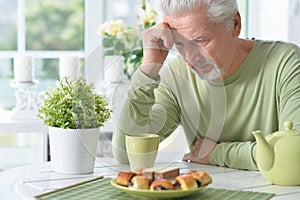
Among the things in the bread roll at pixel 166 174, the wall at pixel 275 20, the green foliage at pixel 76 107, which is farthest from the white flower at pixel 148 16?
the bread roll at pixel 166 174

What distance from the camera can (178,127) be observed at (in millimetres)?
1891

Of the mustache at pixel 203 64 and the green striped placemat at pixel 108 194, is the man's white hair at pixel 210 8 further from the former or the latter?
the green striped placemat at pixel 108 194

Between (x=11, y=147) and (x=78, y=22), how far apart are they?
3.18ft

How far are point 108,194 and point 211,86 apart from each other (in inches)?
22.2

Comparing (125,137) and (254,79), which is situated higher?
(254,79)

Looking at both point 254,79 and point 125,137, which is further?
point 254,79

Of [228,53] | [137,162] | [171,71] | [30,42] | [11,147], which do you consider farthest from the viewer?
[30,42]

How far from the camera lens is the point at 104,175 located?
171 cm

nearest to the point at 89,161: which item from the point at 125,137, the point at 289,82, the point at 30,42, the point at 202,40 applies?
the point at 125,137

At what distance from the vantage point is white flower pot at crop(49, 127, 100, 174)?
5.50ft

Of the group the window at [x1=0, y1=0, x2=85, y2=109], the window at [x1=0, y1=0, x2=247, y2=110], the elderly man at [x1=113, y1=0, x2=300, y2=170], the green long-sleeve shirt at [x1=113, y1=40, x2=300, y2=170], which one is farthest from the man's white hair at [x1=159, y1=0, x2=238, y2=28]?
the window at [x1=0, y1=0, x2=85, y2=109]

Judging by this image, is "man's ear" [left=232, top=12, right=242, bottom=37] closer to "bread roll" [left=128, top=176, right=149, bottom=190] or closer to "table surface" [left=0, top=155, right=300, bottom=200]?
"table surface" [left=0, top=155, right=300, bottom=200]

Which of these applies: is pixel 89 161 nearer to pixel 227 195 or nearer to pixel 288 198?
pixel 227 195

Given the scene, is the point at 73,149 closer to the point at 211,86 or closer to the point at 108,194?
the point at 108,194
